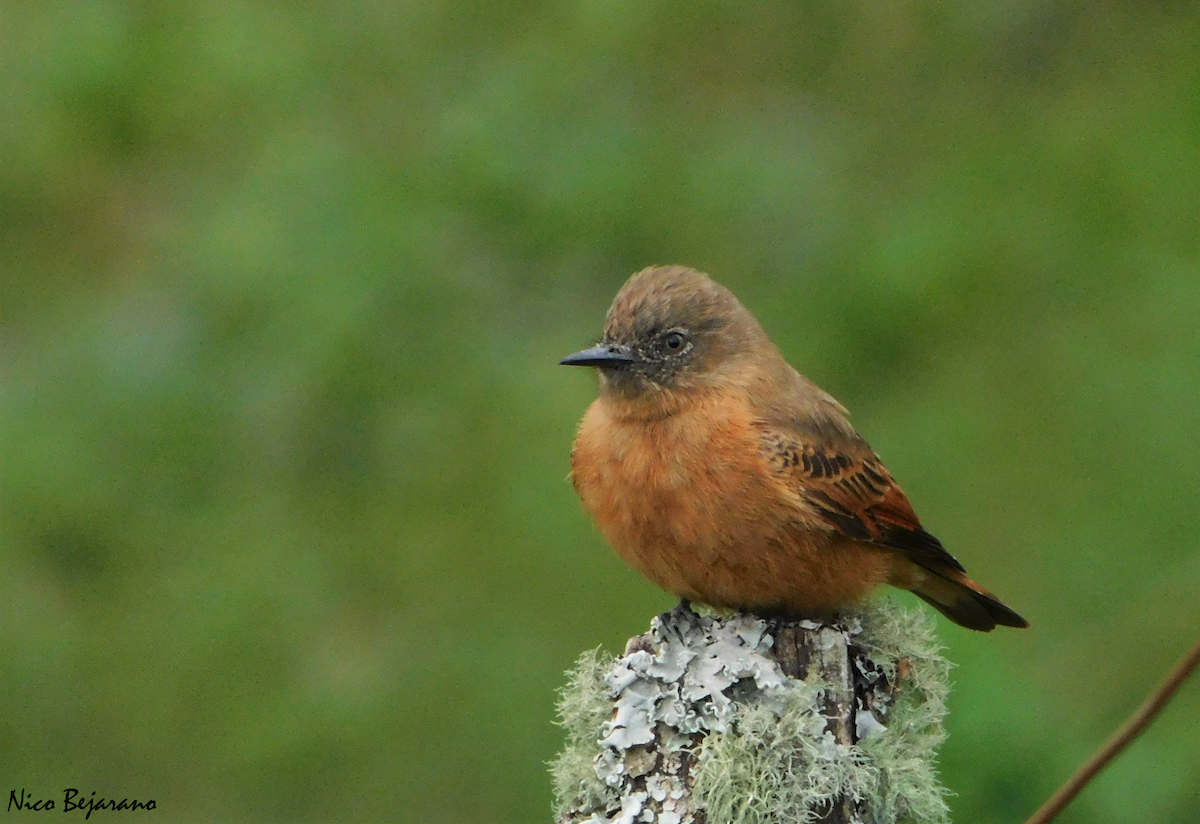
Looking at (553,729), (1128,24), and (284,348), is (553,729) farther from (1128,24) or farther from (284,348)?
(1128,24)

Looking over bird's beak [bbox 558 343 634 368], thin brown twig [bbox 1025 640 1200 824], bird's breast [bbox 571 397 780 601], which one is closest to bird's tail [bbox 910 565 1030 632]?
bird's breast [bbox 571 397 780 601]

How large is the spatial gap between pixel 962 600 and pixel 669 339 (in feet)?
4.45

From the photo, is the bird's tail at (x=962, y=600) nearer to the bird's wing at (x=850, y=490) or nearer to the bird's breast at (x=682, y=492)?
the bird's wing at (x=850, y=490)

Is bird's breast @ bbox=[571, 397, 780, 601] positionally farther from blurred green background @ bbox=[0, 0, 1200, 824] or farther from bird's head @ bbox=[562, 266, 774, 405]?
blurred green background @ bbox=[0, 0, 1200, 824]

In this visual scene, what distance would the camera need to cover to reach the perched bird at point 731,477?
4.37 metres

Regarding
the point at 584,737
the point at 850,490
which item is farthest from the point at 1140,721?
the point at 850,490

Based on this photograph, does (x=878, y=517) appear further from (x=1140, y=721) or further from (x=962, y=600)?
(x=1140, y=721)

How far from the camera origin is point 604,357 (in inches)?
192

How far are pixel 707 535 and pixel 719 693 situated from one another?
1004 mm

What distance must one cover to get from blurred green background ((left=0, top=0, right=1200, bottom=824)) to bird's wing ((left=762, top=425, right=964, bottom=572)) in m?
2.09

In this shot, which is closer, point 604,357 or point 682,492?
point 682,492

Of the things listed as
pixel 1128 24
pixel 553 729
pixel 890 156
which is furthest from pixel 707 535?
pixel 1128 24

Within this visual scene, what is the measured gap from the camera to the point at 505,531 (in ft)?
24.0

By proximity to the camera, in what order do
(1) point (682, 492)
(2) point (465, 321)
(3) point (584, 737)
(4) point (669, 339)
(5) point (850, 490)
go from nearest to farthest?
(3) point (584, 737) → (1) point (682, 492) → (5) point (850, 490) → (4) point (669, 339) → (2) point (465, 321)
